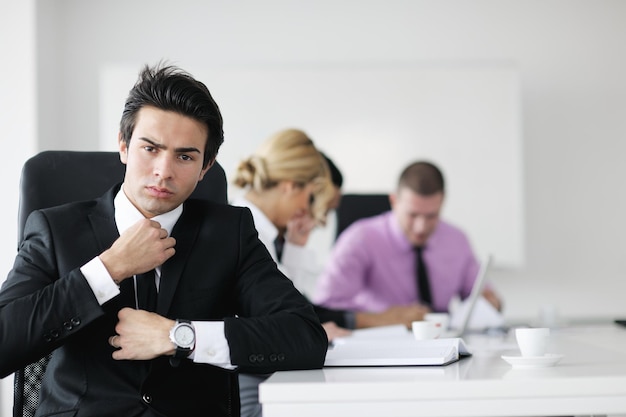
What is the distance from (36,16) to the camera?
4938mm

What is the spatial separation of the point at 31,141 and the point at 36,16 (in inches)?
27.3

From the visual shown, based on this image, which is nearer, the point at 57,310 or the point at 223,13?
the point at 57,310

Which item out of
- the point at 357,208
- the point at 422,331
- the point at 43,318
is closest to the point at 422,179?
the point at 357,208

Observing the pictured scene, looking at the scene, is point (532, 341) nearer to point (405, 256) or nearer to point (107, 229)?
point (107, 229)

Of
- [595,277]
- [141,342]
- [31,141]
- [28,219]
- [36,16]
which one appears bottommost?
[595,277]

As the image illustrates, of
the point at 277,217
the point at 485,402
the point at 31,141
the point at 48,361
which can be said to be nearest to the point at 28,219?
the point at 48,361

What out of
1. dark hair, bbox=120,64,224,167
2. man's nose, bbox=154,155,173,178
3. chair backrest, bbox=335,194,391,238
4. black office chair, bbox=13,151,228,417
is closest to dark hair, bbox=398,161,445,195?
chair backrest, bbox=335,194,391,238

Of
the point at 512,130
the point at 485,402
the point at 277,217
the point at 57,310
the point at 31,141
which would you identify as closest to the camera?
the point at 485,402

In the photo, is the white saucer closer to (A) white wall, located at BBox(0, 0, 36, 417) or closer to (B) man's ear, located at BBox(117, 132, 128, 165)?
(B) man's ear, located at BBox(117, 132, 128, 165)

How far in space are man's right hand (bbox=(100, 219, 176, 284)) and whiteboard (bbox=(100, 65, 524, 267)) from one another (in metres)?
3.34

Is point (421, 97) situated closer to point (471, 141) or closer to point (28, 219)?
point (471, 141)

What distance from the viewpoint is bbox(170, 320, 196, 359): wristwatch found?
168 cm

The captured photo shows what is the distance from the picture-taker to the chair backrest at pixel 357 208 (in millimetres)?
4996

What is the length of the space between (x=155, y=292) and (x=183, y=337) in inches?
7.4
